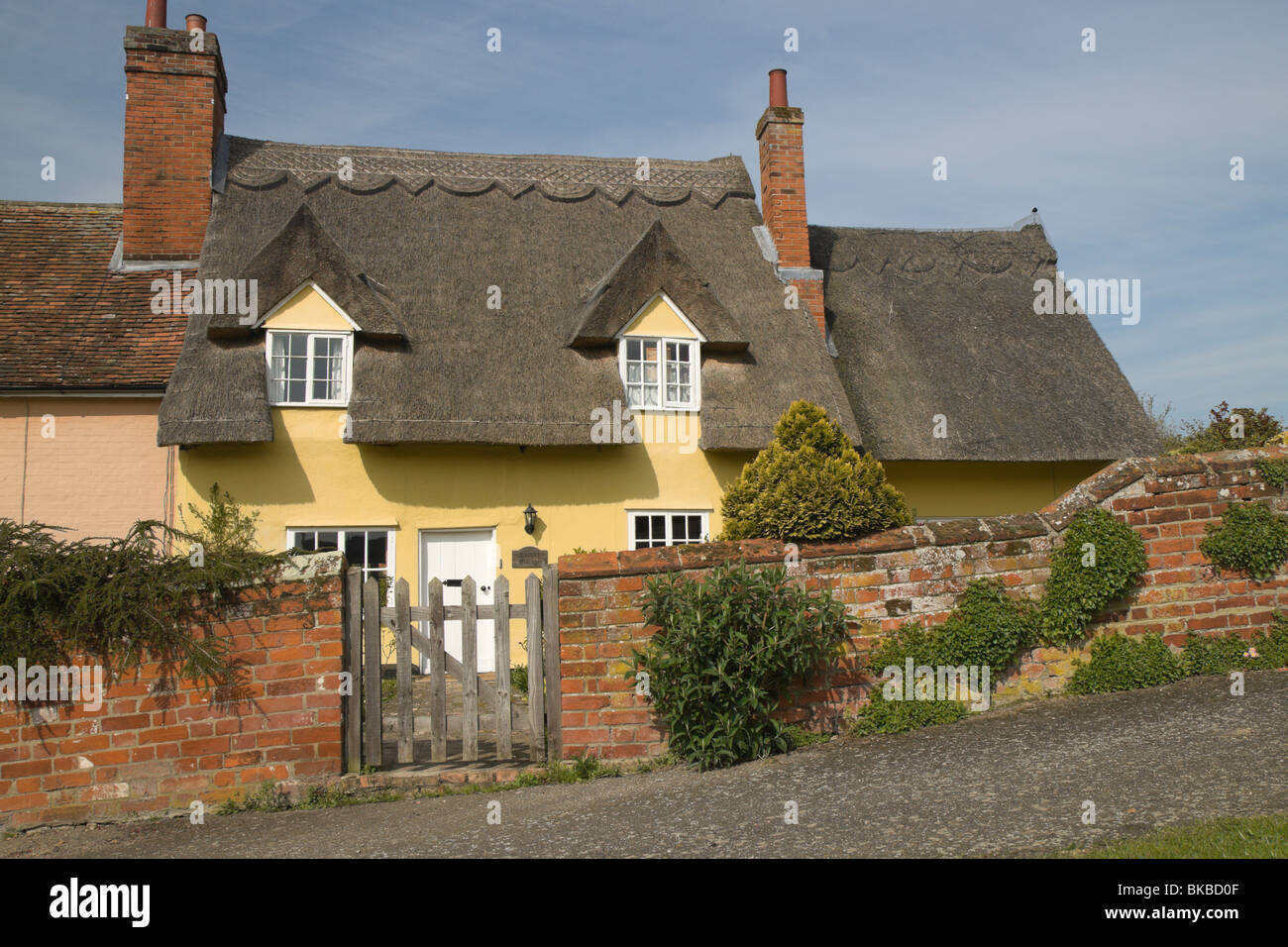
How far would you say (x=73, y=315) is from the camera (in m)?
12.5

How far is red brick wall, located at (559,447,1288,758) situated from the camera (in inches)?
255

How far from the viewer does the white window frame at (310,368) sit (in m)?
11.8

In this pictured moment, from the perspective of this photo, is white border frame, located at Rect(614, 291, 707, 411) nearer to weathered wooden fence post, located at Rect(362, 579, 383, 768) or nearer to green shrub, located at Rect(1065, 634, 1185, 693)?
weathered wooden fence post, located at Rect(362, 579, 383, 768)

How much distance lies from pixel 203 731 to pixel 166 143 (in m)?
10.5

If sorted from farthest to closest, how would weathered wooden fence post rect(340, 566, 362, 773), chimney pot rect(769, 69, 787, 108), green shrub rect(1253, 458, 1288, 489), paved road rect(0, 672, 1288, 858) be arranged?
chimney pot rect(769, 69, 787, 108) → green shrub rect(1253, 458, 1288, 489) → weathered wooden fence post rect(340, 566, 362, 773) → paved road rect(0, 672, 1288, 858)

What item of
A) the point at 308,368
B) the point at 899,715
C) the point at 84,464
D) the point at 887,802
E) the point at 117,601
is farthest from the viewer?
the point at 308,368

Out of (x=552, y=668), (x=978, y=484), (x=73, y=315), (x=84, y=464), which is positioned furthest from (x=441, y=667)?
(x=978, y=484)

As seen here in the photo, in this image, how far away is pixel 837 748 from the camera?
6250 mm

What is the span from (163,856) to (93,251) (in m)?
11.2

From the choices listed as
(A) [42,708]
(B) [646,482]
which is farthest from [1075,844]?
(B) [646,482]

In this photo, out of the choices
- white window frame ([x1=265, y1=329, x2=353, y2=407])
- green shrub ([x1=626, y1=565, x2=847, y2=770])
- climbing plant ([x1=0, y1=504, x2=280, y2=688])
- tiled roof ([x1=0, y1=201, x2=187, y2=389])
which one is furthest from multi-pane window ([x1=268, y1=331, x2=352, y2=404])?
green shrub ([x1=626, y1=565, x2=847, y2=770])

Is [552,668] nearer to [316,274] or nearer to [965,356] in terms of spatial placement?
[316,274]

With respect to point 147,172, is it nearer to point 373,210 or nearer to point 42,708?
point 373,210

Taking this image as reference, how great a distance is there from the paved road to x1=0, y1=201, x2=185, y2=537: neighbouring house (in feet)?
23.0
